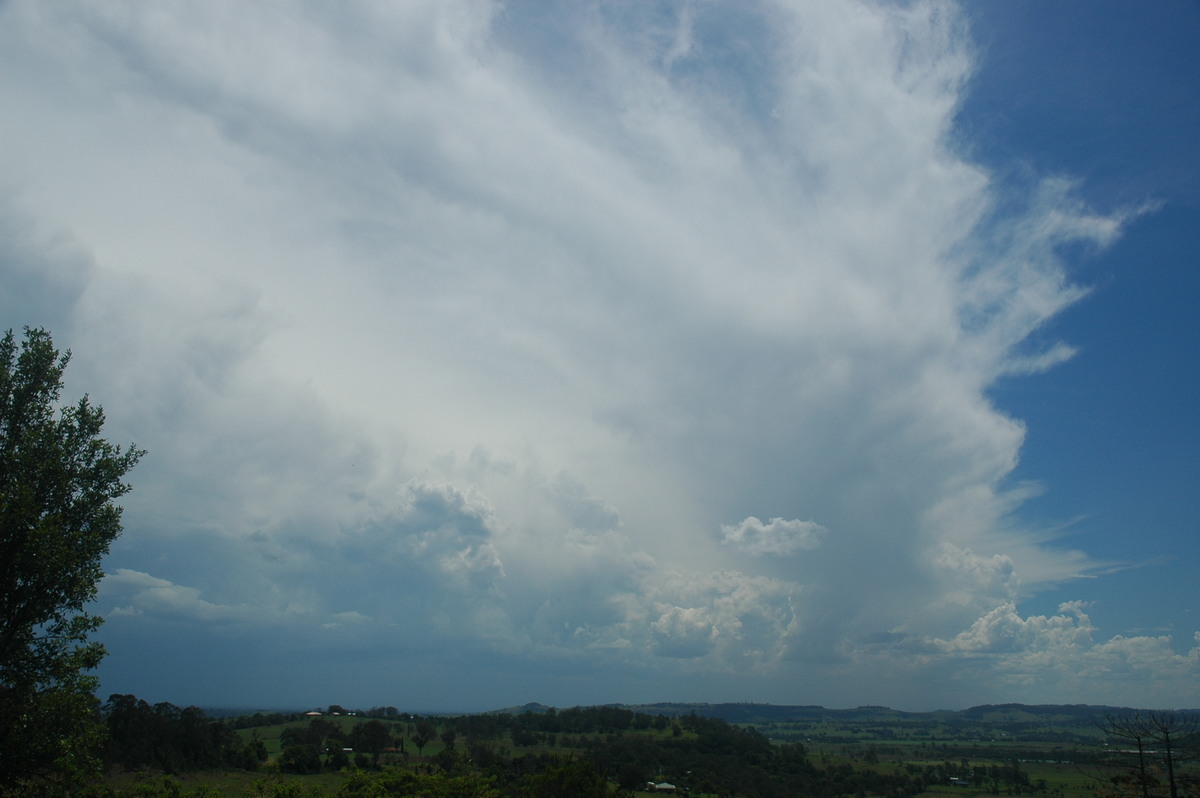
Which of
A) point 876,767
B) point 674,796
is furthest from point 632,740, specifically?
point 876,767

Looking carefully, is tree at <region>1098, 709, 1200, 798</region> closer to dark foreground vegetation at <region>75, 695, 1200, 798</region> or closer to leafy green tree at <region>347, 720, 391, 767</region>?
dark foreground vegetation at <region>75, 695, 1200, 798</region>

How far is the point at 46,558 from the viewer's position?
87.2 ft

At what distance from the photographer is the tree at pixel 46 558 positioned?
25531 mm

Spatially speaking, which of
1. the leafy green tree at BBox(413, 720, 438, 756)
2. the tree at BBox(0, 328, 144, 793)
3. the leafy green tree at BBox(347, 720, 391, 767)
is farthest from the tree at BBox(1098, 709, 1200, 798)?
the leafy green tree at BBox(413, 720, 438, 756)

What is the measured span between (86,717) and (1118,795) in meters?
47.3

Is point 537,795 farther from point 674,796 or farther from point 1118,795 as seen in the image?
point 674,796

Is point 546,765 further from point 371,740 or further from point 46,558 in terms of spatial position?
point 371,740

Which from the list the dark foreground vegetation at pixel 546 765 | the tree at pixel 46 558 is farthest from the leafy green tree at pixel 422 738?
the tree at pixel 46 558

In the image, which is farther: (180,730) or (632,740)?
(632,740)

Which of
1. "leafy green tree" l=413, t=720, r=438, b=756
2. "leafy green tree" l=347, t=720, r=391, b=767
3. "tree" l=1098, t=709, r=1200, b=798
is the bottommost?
"leafy green tree" l=413, t=720, r=438, b=756

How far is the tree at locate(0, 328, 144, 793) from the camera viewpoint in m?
25.5

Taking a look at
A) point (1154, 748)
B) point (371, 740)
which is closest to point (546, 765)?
point (1154, 748)

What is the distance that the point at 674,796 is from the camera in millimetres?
124062

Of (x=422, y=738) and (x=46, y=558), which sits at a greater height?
(x=46, y=558)
